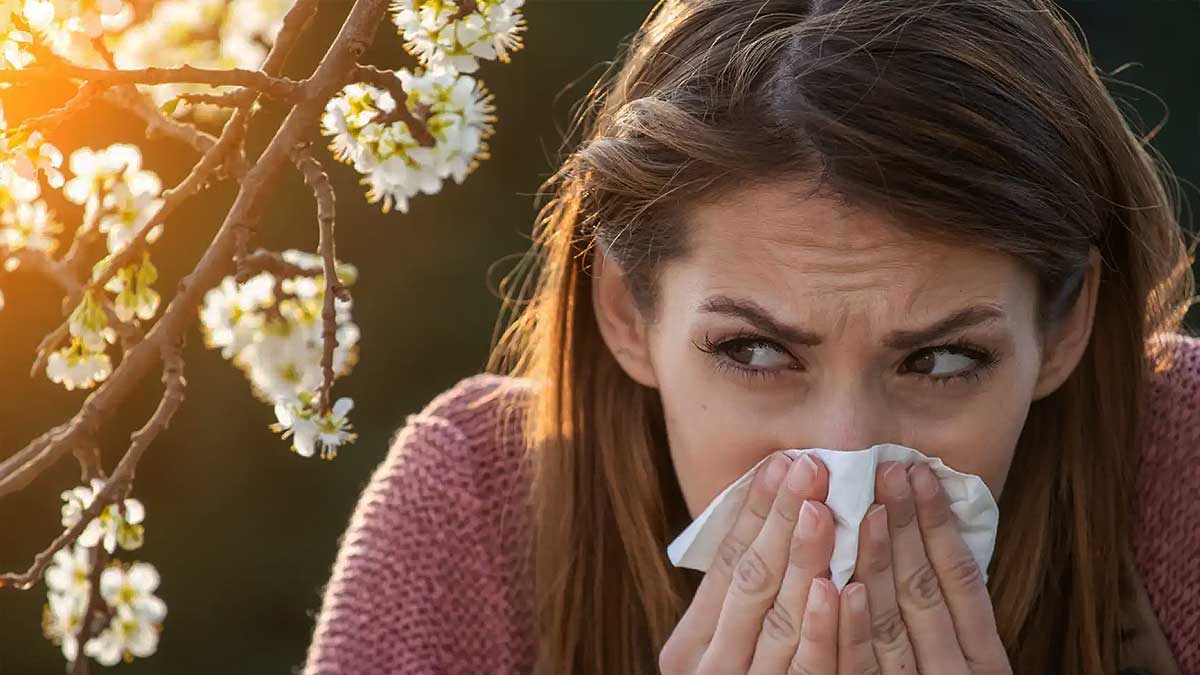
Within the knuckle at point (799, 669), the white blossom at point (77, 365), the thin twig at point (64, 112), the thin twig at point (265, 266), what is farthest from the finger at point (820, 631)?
the thin twig at point (64, 112)

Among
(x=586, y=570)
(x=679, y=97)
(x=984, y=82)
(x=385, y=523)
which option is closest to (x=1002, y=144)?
(x=984, y=82)

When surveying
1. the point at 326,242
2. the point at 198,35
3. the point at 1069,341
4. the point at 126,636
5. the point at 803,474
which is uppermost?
the point at 198,35

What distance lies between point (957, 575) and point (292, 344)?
2.19ft

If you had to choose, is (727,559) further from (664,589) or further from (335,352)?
(335,352)

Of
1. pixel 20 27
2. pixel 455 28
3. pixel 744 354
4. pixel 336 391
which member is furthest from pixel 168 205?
pixel 336 391

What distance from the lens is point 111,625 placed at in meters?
1.38

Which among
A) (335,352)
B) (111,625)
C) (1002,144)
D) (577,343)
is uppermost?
(1002,144)

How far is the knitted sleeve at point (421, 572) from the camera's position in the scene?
1655mm

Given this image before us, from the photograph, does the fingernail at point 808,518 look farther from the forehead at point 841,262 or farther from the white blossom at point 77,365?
the white blossom at point 77,365

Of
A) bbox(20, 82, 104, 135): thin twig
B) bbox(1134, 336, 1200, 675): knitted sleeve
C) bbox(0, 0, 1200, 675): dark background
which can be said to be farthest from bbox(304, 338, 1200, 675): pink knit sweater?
bbox(0, 0, 1200, 675): dark background

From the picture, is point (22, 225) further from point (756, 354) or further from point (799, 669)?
point (799, 669)

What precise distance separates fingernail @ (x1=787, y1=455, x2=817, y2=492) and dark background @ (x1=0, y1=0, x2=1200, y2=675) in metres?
1.52

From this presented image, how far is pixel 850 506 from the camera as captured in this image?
1308mm

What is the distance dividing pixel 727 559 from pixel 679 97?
18.3 inches
